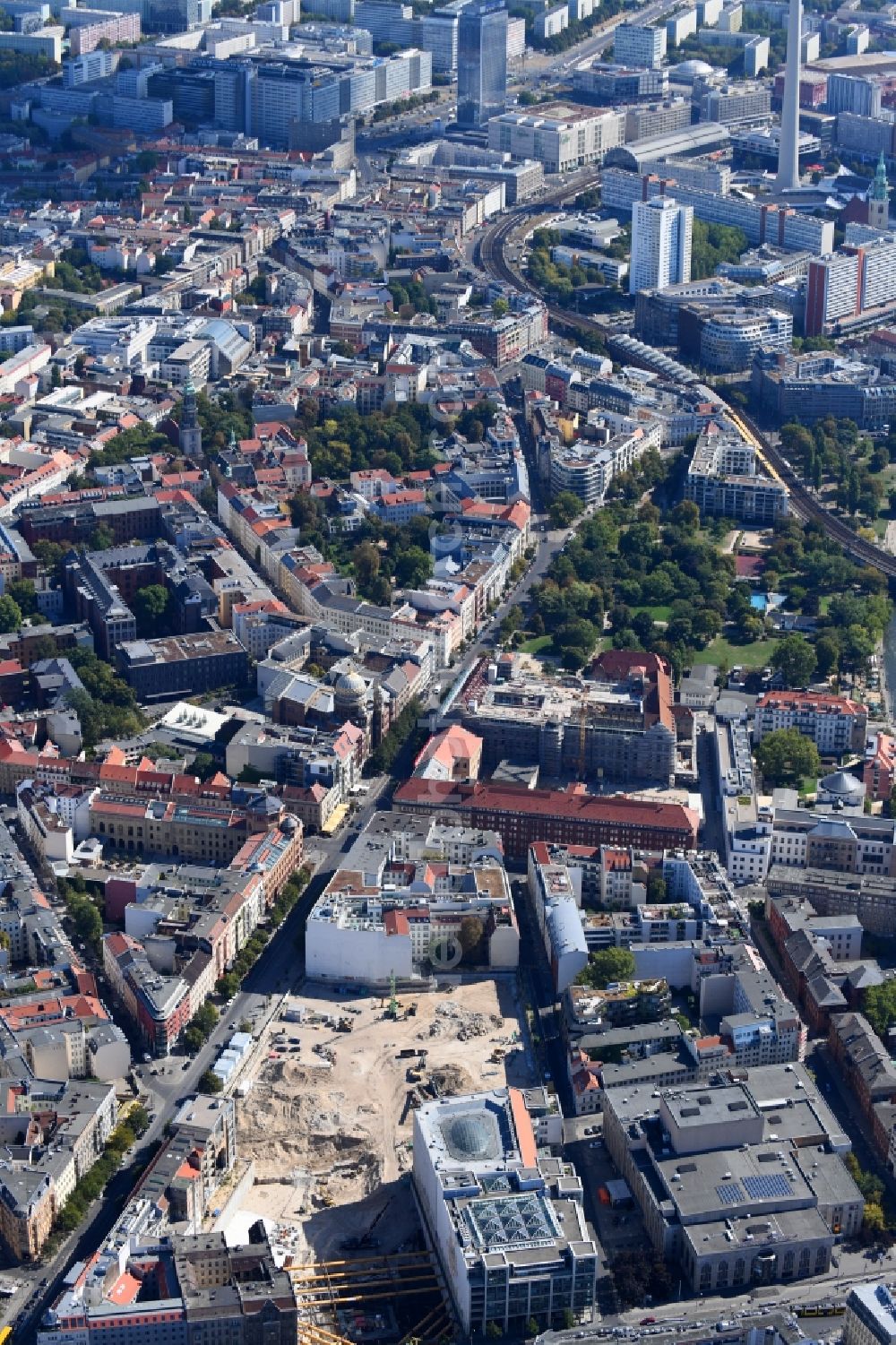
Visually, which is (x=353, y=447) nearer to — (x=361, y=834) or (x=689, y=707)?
(x=689, y=707)

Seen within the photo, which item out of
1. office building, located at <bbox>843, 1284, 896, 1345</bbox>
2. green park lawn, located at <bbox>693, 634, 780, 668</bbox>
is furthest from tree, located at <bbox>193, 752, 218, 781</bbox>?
office building, located at <bbox>843, 1284, 896, 1345</bbox>

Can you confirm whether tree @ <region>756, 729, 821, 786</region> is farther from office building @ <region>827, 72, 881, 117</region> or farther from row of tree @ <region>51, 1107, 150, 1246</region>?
office building @ <region>827, 72, 881, 117</region>

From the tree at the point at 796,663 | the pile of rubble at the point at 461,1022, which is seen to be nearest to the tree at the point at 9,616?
the tree at the point at 796,663

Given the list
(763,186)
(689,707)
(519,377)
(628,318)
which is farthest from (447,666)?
(763,186)

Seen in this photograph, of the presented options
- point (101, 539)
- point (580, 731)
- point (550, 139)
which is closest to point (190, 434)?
point (101, 539)

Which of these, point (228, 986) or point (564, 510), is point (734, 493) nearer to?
point (564, 510)

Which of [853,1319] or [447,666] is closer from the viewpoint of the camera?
[853,1319]
